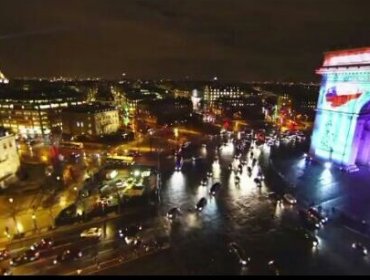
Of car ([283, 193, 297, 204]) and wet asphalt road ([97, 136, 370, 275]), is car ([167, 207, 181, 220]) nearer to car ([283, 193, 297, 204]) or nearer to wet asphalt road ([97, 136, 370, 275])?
wet asphalt road ([97, 136, 370, 275])

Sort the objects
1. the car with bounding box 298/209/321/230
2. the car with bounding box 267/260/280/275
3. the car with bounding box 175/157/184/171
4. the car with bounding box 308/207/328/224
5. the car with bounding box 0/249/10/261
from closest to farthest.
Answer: the car with bounding box 267/260/280/275, the car with bounding box 0/249/10/261, the car with bounding box 298/209/321/230, the car with bounding box 308/207/328/224, the car with bounding box 175/157/184/171

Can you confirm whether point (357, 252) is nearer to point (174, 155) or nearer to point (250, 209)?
point (250, 209)

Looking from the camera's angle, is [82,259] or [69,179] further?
[69,179]

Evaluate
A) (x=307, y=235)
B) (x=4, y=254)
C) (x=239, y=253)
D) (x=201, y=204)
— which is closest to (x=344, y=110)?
(x=307, y=235)

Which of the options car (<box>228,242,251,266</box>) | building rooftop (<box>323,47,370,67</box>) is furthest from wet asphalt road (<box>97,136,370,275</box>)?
building rooftop (<box>323,47,370,67</box>)

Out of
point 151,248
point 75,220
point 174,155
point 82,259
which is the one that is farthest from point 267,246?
point 174,155
